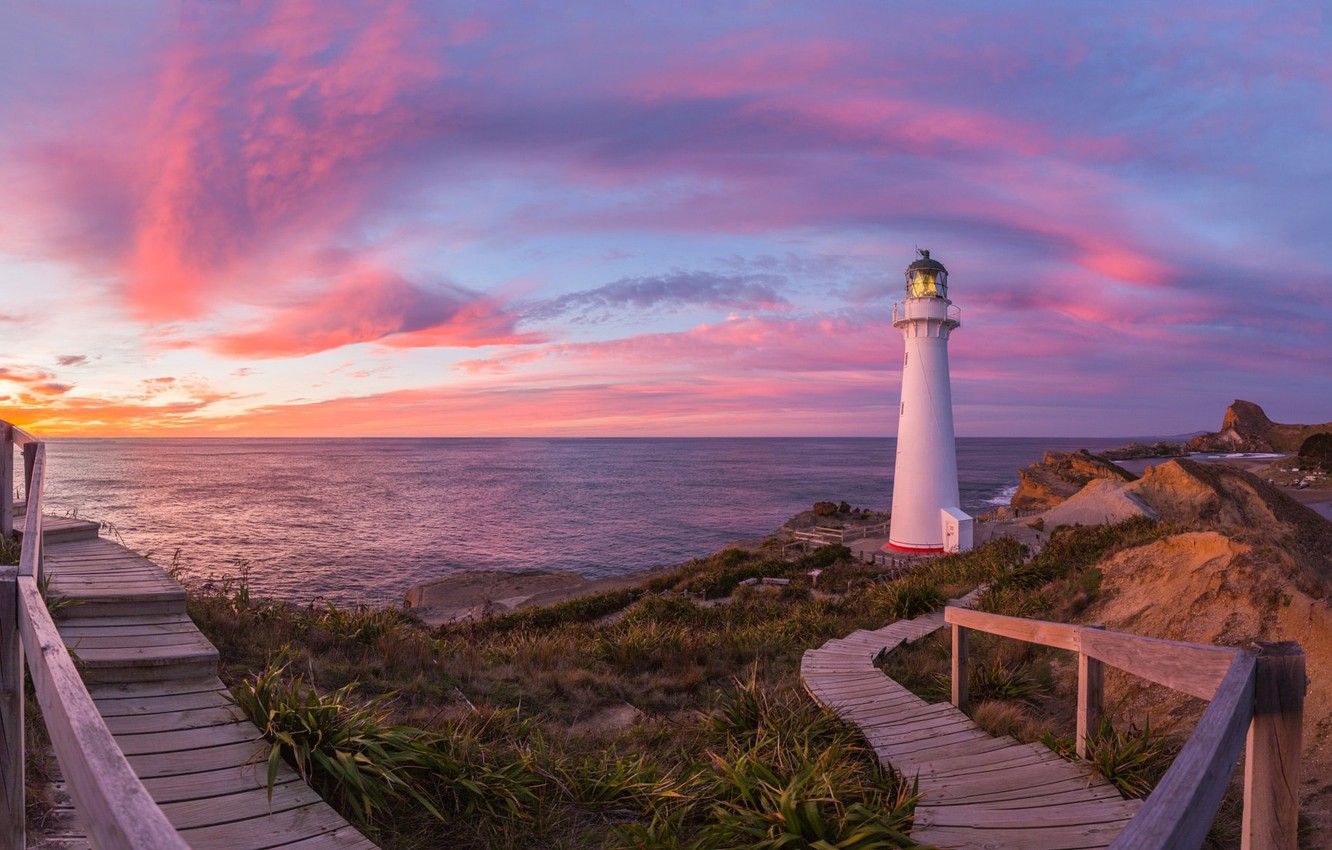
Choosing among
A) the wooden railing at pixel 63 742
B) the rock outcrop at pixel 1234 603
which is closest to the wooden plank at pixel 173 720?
the wooden railing at pixel 63 742

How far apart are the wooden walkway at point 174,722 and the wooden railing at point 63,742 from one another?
1.20 meters

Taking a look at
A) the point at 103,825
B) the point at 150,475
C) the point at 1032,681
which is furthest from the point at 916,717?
the point at 150,475

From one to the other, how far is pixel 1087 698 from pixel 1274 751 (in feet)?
9.74

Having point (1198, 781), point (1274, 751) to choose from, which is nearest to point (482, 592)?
point (1274, 751)

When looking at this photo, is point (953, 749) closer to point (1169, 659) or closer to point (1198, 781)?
point (1169, 659)

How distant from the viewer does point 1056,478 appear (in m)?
49.6

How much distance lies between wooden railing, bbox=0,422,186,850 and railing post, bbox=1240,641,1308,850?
3.21 m

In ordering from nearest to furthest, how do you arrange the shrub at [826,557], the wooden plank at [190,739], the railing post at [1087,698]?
the wooden plank at [190,739], the railing post at [1087,698], the shrub at [826,557]

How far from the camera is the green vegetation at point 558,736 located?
458 cm

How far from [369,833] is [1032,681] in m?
6.83

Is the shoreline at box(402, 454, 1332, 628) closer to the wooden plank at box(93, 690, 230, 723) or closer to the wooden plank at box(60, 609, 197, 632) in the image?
the wooden plank at box(60, 609, 197, 632)

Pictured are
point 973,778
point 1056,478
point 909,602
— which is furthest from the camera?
point 1056,478

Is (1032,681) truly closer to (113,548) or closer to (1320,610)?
(1320,610)

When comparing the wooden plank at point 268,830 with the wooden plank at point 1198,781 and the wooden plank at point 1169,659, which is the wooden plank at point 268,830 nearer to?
the wooden plank at point 1198,781
